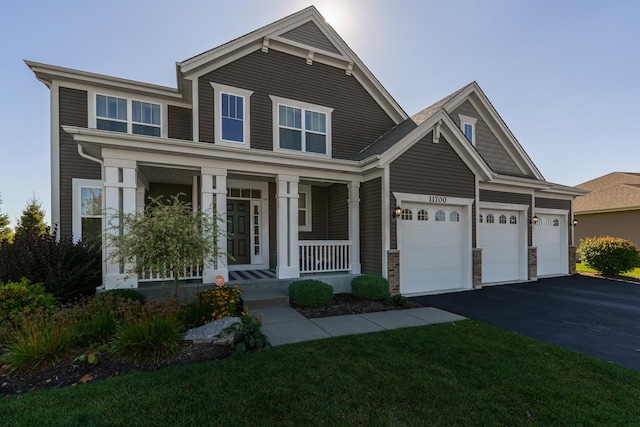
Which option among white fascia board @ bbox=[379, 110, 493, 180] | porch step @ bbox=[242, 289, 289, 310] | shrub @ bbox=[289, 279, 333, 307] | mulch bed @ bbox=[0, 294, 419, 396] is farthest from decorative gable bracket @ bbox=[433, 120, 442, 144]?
mulch bed @ bbox=[0, 294, 419, 396]

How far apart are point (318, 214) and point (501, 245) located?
22.3ft

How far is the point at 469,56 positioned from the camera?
10586 mm

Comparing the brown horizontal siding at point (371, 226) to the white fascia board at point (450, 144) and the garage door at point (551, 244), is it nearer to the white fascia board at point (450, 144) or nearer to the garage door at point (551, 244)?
the white fascia board at point (450, 144)

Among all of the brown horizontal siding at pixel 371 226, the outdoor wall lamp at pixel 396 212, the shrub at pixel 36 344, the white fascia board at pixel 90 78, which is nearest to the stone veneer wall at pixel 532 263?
the outdoor wall lamp at pixel 396 212

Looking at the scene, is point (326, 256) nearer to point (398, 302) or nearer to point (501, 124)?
point (398, 302)

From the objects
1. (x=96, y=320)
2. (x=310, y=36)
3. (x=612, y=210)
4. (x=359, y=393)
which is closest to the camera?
(x=359, y=393)

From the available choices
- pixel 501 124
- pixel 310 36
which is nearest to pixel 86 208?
pixel 310 36

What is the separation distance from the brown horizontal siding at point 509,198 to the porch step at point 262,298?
7873 mm

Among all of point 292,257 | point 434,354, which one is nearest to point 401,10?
point 292,257

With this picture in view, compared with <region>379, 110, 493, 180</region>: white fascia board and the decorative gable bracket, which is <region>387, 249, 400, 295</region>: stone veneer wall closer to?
<region>379, 110, 493, 180</region>: white fascia board

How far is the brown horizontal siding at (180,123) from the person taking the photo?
9.10m

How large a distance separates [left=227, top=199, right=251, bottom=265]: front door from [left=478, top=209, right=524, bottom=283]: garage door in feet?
26.2

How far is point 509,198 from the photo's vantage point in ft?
35.3

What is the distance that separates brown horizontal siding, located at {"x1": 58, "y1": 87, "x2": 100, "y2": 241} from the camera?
7.95 m
